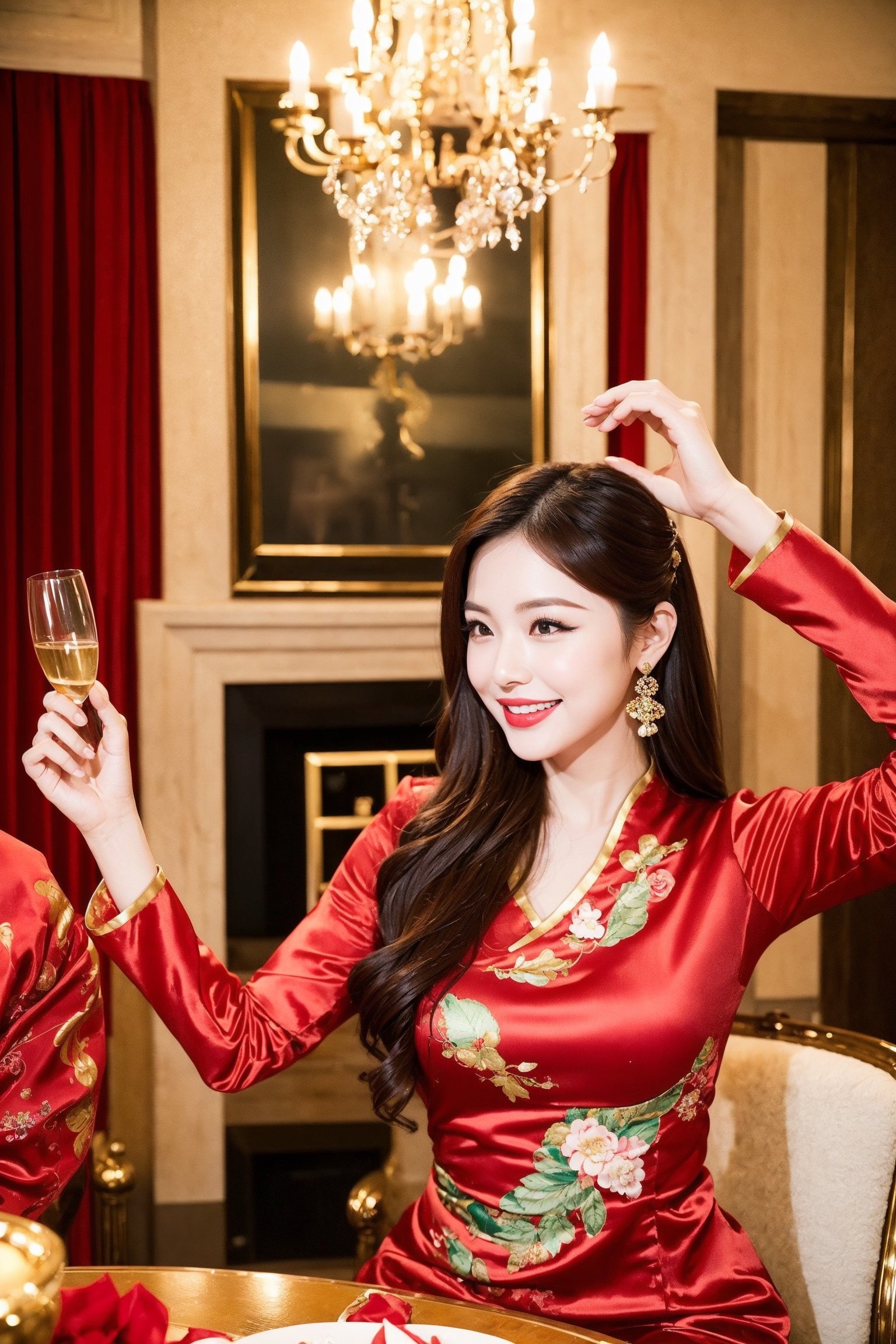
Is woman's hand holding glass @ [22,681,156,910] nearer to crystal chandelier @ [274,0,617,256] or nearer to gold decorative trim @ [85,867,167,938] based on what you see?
gold decorative trim @ [85,867,167,938]

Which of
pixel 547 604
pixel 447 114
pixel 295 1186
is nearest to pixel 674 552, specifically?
pixel 547 604

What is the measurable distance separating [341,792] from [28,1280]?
293cm

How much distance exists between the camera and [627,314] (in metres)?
3.69

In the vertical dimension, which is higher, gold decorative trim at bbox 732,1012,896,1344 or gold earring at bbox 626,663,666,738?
gold earring at bbox 626,663,666,738

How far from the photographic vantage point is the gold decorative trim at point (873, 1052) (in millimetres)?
1507

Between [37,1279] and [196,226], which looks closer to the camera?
[37,1279]

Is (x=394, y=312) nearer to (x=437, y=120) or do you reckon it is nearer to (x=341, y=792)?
(x=437, y=120)

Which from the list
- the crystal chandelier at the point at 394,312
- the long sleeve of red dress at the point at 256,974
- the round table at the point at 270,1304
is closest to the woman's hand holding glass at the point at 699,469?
the long sleeve of red dress at the point at 256,974

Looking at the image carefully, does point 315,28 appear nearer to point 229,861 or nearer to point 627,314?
point 627,314

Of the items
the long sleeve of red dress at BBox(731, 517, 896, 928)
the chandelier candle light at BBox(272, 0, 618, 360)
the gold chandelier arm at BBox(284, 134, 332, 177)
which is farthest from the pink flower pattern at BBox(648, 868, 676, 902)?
the gold chandelier arm at BBox(284, 134, 332, 177)

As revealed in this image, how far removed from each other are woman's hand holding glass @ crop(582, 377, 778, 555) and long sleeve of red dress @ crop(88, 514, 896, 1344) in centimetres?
3

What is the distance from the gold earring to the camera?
1.64 m

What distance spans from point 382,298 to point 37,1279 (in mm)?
3128

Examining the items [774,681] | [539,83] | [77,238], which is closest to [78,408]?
[77,238]
